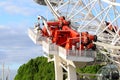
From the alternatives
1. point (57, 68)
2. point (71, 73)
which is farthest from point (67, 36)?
point (57, 68)

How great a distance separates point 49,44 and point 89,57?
221 inches

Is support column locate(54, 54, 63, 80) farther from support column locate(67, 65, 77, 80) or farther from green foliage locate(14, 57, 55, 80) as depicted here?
green foliage locate(14, 57, 55, 80)

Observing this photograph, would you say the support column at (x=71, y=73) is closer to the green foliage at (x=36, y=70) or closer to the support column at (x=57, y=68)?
the support column at (x=57, y=68)

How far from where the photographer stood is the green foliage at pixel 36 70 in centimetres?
9806

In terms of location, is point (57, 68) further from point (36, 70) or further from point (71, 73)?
point (36, 70)

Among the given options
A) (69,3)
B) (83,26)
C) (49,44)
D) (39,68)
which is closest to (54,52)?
(49,44)

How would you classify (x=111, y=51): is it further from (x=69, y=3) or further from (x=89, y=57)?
(x=69, y=3)

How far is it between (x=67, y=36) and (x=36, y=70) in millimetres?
42364

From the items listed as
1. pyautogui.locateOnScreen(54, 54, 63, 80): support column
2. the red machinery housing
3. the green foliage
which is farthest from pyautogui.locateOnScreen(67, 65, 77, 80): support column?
the green foliage

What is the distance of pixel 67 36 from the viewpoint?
60.2m

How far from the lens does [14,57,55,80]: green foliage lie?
98.1 meters

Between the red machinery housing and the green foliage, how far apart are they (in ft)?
110

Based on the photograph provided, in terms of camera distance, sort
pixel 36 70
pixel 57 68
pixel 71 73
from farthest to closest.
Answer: pixel 36 70 → pixel 57 68 → pixel 71 73

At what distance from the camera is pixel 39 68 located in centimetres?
10112
